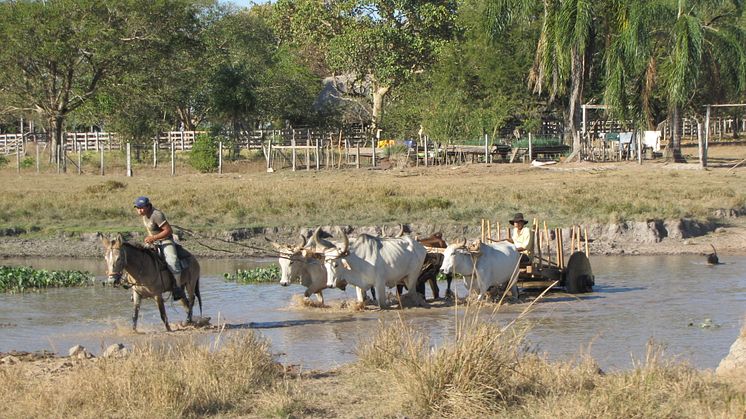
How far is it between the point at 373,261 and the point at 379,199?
13924mm

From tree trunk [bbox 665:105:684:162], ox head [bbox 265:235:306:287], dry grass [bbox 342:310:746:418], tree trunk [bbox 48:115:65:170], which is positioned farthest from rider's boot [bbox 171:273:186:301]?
tree trunk [bbox 48:115:65:170]

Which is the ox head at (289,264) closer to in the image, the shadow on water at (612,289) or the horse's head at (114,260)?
the horse's head at (114,260)

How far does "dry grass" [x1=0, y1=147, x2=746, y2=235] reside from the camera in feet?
89.7

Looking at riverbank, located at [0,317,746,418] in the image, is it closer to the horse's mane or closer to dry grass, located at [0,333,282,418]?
dry grass, located at [0,333,282,418]

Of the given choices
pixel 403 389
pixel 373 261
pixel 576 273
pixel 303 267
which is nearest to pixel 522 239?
pixel 576 273

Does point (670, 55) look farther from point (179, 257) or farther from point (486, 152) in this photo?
point (179, 257)

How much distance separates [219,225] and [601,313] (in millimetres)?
12913

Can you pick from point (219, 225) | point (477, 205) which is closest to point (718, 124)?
point (477, 205)

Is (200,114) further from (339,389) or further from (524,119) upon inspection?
(339,389)

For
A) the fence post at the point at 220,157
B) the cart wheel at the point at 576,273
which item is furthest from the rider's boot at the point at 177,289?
the fence post at the point at 220,157

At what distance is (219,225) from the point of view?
26906 millimetres

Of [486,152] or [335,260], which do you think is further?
[486,152]

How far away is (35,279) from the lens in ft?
64.0

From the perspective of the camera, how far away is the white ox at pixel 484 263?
53.7 feet
